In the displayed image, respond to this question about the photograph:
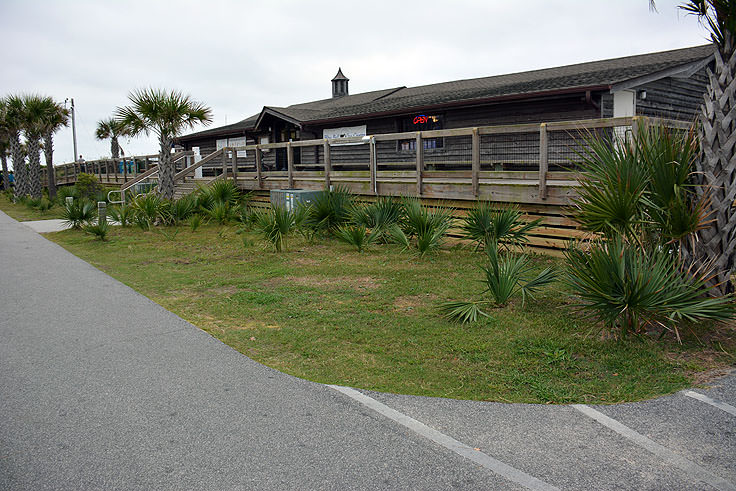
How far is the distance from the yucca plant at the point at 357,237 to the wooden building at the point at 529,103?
7.02ft

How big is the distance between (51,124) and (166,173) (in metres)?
19.2

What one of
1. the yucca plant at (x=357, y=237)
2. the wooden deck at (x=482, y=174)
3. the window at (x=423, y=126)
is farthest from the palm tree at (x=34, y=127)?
the yucca plant at (x=357, y=237)

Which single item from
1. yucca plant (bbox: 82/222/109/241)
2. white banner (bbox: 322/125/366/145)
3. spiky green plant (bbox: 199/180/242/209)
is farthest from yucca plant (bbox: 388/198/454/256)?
white banner (bbox: 322/125/366/145)

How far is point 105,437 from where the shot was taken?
373cm

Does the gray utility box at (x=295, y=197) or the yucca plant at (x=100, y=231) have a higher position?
the gray utility box at (x=295, y=197)

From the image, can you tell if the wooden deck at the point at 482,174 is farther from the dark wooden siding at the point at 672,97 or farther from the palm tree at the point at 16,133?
the palm tree at the point at 16,133

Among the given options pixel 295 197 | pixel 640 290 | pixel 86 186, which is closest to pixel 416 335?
pixel 640 290

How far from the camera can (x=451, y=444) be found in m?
3.60

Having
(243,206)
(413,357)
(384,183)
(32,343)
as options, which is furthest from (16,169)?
(413,357)

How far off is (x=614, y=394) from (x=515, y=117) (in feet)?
47.1

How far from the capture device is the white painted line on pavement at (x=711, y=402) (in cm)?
400

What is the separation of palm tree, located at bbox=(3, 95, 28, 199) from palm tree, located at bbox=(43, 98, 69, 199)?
4.17 feet

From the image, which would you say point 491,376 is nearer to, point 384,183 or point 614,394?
point 614,394

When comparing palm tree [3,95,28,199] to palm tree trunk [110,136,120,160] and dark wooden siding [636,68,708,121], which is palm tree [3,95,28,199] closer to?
palm tree trunk [110,136,120,160]
